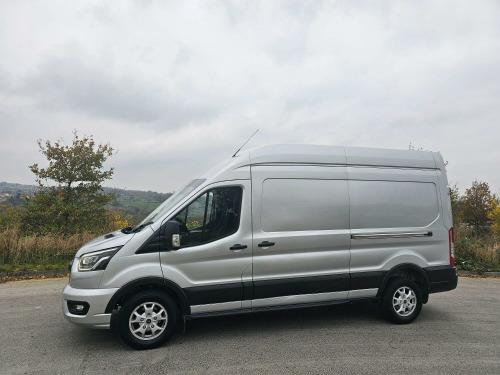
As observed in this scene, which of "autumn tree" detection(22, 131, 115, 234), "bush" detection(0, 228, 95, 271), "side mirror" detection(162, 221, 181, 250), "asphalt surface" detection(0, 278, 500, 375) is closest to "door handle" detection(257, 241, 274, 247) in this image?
"side mirror" detection(162, 221, 181, 250)

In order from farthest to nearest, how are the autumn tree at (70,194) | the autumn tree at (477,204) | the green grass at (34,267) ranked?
1. the autumn tree at (477,204)
2. the autumn tree at (70,194)
3. the green grass at (34,267)

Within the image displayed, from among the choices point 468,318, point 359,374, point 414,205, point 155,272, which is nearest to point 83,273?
point 155,272

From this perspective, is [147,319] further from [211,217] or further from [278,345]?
[278,345]

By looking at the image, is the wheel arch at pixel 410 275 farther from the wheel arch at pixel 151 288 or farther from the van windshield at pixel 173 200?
the van windshield at pixel 173 200

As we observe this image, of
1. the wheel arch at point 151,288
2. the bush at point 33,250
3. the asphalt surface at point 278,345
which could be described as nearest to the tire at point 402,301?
the asphalt surface at point 278,345

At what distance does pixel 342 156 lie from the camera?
5121mm

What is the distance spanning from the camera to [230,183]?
4.57 metres

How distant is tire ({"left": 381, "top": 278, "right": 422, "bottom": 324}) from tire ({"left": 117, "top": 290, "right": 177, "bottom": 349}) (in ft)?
9.38

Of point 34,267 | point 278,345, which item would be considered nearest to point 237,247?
point 278,345

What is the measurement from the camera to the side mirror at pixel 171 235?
4.18m

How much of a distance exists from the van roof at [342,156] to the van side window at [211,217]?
60 cm

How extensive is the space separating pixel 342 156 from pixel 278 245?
5.16ft

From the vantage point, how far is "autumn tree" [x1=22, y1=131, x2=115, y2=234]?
52.6 ft

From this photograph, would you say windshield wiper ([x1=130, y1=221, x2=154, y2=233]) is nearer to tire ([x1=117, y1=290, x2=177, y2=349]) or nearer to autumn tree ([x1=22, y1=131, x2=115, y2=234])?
tire ([x1=117, y1=290, x2=177, y2=349])
